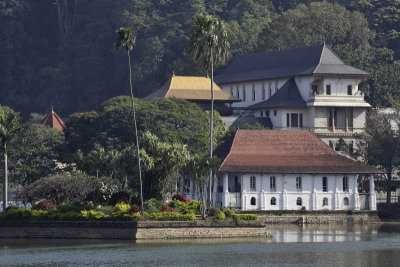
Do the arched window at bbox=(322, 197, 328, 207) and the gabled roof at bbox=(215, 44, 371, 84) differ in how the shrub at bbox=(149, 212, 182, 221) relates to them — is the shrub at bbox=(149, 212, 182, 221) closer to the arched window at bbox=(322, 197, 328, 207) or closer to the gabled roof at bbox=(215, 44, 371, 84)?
the arched window at bbox=(322, 197, 328, 207)

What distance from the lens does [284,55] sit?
163750 mm

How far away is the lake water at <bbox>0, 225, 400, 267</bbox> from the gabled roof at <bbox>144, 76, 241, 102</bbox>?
63.7 m

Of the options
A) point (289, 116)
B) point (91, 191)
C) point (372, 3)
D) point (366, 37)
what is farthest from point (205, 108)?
point (91, 191)

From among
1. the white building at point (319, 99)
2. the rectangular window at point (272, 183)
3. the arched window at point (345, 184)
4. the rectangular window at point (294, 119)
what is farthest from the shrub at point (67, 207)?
the rectangular window at point (294, 119)

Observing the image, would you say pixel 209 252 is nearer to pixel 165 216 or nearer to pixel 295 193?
pixel 165 216

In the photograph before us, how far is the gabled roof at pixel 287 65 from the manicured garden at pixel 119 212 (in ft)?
197

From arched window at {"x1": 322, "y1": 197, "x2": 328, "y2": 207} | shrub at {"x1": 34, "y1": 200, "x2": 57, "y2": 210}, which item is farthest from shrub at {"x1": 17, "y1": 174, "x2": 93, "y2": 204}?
arched window at {"x1": 322, "y1": 197, "x2": 328, "y2": 207}

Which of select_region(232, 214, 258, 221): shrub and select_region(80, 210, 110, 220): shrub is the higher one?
select_region(80, 210, 110, 220): shrub

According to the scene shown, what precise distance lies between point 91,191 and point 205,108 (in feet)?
201

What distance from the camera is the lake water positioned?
79.5 meters

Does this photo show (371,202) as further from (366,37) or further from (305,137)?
(366,37)

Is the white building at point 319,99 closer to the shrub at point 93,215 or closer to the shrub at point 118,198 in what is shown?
the shrub at point 118,198

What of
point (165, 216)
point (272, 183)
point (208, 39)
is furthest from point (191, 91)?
point (165, 216)

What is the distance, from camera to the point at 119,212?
9194cm
